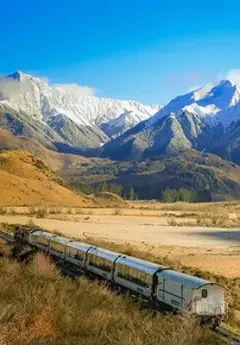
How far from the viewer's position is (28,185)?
130500 millimetres

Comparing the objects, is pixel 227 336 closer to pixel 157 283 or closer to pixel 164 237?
pixel 157 283

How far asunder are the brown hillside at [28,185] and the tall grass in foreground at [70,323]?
97.4m

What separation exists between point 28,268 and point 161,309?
7.22m

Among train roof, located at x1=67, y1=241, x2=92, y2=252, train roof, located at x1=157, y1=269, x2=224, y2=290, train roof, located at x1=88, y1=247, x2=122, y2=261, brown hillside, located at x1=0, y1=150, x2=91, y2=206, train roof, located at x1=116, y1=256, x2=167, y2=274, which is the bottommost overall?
train roof, located at x1=157, y1=269, x2=224, y2=290

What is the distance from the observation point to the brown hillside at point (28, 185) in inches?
4806

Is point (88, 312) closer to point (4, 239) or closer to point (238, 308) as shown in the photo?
point (238, 308)

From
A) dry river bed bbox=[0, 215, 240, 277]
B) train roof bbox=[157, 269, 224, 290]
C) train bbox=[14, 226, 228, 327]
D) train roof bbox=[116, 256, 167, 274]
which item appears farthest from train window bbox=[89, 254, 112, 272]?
dry river bed bbox=[0, 215, 240, 277]

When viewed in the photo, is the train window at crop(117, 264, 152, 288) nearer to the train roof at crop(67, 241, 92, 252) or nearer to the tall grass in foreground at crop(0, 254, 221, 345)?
the tall grass in foreground at crop(0, 254, 221, 345)

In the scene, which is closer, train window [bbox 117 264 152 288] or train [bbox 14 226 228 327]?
train [bbox 14 226 228 327]

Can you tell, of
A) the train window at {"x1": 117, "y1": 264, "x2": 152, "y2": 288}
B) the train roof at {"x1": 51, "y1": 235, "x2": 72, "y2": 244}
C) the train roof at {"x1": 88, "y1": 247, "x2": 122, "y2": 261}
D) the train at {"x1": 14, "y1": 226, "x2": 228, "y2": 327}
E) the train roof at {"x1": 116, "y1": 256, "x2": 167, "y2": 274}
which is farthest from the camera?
the train roof at {"x1": 51, "y1": 235, "x2": 72, "y2": 244}

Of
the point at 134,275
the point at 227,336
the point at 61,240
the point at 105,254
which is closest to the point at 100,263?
the point at 105,254

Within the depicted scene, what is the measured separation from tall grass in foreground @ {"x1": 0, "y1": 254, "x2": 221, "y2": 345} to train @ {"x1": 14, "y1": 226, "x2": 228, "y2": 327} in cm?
210

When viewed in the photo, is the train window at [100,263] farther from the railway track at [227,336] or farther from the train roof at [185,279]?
the railway track at [227,336]

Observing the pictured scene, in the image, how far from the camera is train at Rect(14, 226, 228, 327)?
876 inches
